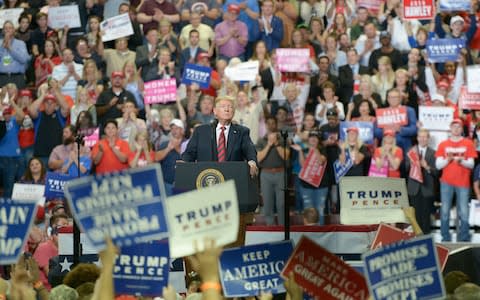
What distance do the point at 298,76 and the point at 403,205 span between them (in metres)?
9.27

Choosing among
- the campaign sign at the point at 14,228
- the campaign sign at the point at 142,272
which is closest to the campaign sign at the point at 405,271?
the campaign sign at the point at 142,272

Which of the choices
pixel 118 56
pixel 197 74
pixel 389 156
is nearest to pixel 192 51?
pixel 197 74

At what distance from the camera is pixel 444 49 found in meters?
18.9

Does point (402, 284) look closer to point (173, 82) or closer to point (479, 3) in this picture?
point (173, 82)

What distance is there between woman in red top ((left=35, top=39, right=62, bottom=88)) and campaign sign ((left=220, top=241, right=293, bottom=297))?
11849 mm

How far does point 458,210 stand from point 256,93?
11.3 feet

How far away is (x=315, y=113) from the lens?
18672 millimetres

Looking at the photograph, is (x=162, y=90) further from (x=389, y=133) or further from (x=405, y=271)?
(x=405, y=271)

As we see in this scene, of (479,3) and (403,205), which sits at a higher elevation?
(479,3)

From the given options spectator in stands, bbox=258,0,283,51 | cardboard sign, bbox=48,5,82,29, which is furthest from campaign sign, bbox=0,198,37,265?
cardboard sign, bbox=48,5,82,29

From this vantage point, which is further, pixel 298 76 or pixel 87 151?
pixel 298 76

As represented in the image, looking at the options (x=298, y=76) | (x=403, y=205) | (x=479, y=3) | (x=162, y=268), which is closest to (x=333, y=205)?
(x=298, y=76)

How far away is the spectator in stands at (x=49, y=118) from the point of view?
18.8 metres

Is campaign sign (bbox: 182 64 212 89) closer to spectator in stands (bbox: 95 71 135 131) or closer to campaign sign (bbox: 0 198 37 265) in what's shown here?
spectator in stands (bbox: 95 71 135 131)
